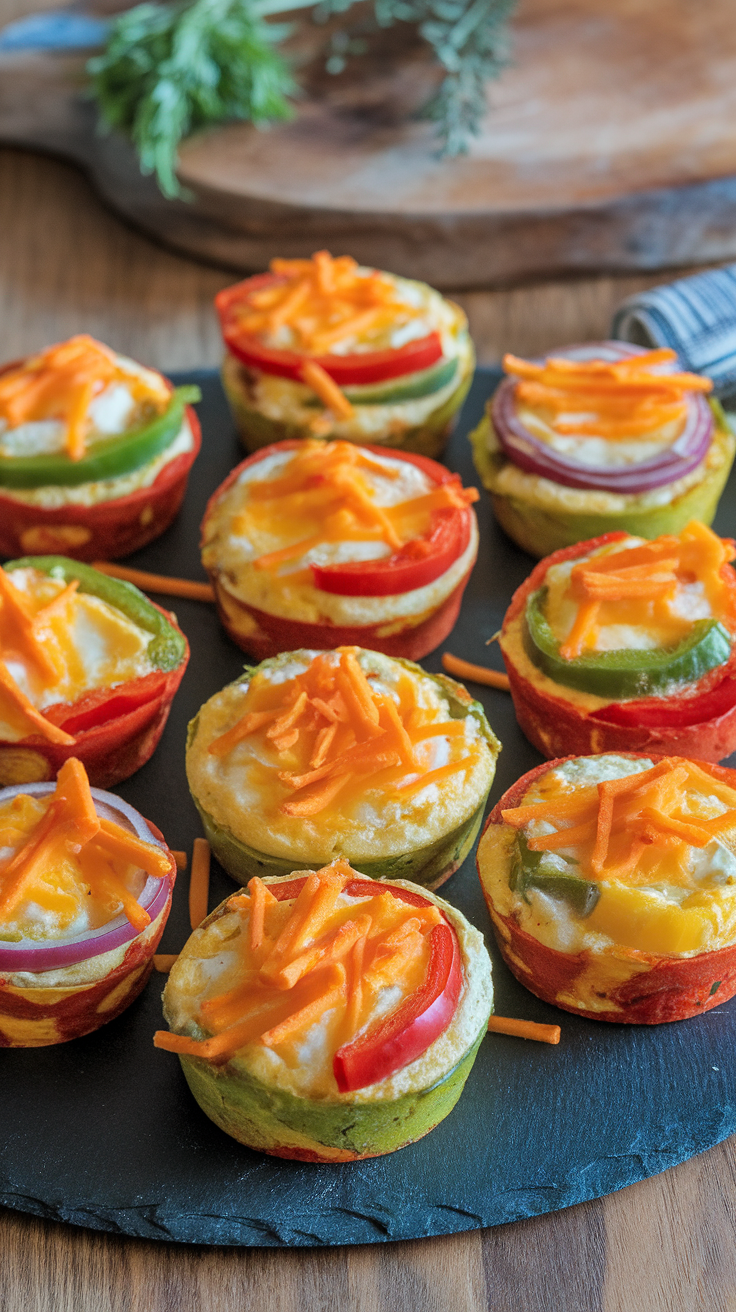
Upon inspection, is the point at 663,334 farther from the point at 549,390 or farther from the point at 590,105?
the point at 590,105

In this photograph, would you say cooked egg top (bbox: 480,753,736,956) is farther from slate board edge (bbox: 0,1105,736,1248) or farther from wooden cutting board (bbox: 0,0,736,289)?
wooden cutting board (bbox: 0,0,736,289)

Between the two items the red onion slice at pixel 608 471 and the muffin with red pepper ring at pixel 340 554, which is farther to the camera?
the red onion slice at pixel 608 471

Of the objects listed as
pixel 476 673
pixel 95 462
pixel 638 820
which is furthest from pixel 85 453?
pixel 638 820

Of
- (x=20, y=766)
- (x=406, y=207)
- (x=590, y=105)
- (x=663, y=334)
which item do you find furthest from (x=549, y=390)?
(x=590, y=105)

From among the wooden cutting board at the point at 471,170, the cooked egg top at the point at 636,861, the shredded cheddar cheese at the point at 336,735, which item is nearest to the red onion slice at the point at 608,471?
the shredded cheddar cheese at the point at 336,735

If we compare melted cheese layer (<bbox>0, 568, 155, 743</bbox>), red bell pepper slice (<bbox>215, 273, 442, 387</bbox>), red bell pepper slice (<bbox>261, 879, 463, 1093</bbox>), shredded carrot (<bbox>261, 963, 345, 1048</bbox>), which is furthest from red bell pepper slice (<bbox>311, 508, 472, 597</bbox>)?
shredded carrot (<bbox>261, 963, 345, 1048</bbox>)

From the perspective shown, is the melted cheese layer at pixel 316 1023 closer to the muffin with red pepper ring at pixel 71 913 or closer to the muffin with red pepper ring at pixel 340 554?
the muffin with red pepper ring at pixel 71 913

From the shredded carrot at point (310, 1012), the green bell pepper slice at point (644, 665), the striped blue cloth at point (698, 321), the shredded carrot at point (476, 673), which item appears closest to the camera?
the shredded carrot at point (310, 1012)
